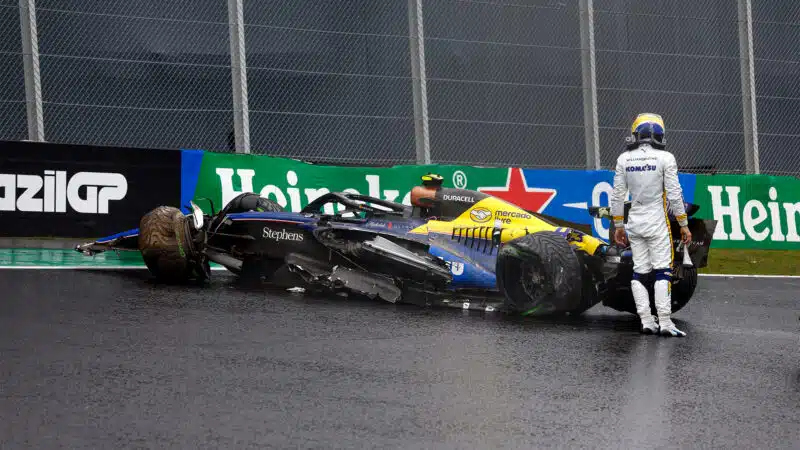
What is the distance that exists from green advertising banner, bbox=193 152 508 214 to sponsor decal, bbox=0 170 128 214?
1113mm

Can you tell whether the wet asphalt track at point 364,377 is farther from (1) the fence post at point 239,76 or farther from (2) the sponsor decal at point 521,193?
(2) the sponsor decal at point 521,193

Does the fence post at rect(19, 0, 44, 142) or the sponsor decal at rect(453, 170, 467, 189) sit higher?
the fence post at rect(19, 0, 44, 142)

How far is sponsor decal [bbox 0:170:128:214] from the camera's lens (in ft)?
47.1

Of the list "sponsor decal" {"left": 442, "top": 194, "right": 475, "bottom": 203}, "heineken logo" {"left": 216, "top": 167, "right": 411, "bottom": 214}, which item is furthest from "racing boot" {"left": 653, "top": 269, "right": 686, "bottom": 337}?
"heineken logo" {"left": 216, "top": 167, "right": 411, "bottom": 214}

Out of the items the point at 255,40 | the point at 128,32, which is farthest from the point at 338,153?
the point at 128,32

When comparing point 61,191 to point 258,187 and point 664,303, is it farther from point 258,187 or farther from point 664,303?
point 664,303

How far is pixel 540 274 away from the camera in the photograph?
9547mm

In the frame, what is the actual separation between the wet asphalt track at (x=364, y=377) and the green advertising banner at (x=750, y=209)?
7.34m

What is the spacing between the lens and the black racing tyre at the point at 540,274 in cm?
944

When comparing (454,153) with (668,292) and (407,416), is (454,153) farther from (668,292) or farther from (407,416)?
(407,416)

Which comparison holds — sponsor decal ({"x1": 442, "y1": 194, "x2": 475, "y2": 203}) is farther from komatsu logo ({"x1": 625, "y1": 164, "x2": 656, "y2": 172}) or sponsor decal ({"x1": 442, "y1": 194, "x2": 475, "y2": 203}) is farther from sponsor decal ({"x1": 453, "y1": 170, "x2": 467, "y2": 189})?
sponsor decal ({"x1": 453, "y1": 170, "x2": 467, "y2": 189})

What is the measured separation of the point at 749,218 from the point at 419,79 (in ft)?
17.5

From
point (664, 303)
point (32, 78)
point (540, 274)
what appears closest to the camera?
point (664, 303)

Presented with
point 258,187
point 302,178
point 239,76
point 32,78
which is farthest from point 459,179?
point 32,78
